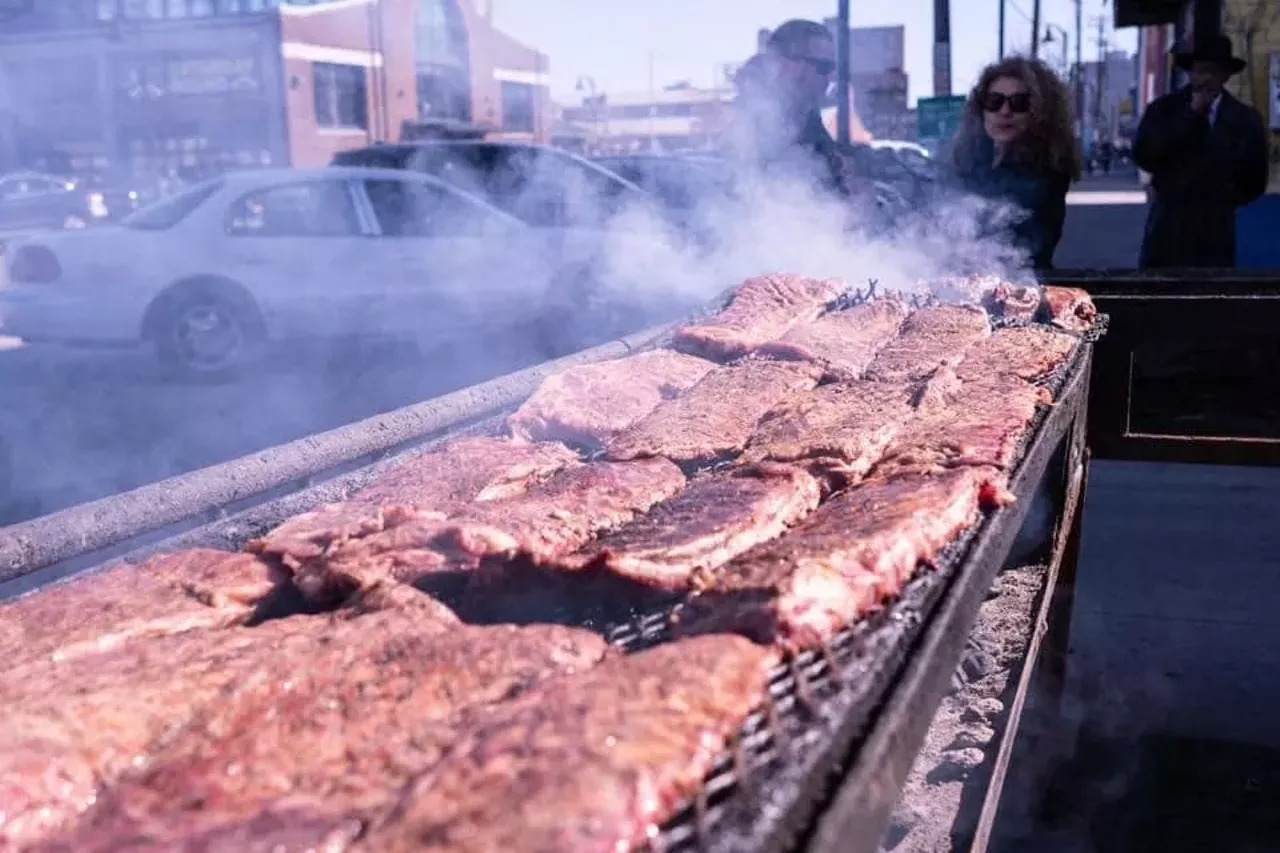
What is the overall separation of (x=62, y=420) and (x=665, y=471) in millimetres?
7491

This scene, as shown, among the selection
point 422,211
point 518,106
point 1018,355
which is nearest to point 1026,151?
point 1018,355

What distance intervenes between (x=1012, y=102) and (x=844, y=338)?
2.27 meters

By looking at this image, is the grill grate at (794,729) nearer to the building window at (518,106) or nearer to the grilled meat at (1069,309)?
the grilled meat at (1069,309)

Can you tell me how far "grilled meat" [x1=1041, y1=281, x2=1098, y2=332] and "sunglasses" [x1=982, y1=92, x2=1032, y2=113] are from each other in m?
1.41

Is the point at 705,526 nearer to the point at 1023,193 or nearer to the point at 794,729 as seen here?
the point at 794,729

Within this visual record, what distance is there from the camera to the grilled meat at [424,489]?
210 centimetres

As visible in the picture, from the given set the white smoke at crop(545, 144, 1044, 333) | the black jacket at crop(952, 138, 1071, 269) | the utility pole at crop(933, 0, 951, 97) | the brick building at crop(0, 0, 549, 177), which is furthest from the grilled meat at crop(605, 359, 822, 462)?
the utility pole at crop(933, 0, 951, 97)

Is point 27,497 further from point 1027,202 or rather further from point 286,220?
point 1027,202

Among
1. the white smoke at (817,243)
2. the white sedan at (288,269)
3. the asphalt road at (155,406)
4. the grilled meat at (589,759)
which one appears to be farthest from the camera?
the white sedan at (288,269)

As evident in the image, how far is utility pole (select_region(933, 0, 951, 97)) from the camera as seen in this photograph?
15508 mm

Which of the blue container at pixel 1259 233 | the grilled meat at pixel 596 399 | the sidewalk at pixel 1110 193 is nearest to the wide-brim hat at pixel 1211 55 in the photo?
the blue container at pixel 1259 233

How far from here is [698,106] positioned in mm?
48719

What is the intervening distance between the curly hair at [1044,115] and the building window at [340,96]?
11.6 meters

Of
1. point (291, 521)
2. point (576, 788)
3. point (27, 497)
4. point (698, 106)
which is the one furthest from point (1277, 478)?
point (698, 106)
